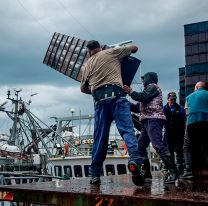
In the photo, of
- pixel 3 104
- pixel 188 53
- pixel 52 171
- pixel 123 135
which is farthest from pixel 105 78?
pixel 188 53

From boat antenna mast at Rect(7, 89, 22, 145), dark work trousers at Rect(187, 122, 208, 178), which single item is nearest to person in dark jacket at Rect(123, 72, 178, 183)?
dark work trousers at Rect(187, 122, 208, 178)

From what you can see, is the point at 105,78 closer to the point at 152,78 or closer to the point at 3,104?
the point at 152,78

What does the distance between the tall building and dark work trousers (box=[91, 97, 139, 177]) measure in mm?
Result: 46375

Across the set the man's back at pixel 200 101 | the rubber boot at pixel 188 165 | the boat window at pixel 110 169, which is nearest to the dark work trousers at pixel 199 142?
the man's back at pixel 200 101

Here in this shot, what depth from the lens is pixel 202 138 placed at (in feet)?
16.4

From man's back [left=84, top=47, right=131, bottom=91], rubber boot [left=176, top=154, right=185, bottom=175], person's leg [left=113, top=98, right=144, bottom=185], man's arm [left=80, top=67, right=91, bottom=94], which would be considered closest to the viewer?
person's leg [left=113, top=98, right=144, bottom=185]

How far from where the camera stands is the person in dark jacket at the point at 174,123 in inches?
233

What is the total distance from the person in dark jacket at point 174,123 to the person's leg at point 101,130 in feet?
5.12

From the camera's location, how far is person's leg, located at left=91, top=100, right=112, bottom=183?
4510mm

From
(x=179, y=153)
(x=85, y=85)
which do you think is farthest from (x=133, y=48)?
(x=179, y=153)

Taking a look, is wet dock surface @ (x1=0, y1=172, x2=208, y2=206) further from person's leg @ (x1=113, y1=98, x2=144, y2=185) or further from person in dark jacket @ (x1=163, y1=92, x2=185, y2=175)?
person in dark jacket @ (x1=163, y1=92, x2=185, y2=175)

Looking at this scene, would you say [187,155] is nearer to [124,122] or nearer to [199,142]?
[199,142]

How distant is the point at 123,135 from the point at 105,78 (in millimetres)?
678

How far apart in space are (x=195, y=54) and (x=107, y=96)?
49825mm
